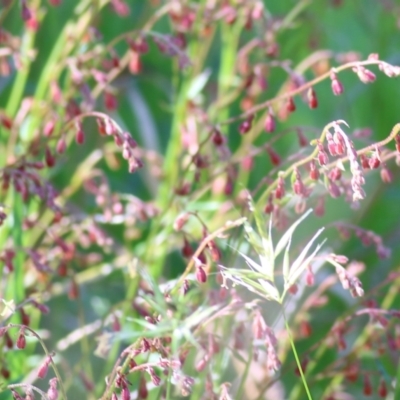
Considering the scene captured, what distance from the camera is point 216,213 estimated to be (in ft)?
6.20

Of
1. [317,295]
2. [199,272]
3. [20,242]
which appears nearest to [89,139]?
[20,242]

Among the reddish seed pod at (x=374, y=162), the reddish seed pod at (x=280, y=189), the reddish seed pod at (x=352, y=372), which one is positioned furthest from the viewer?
the reddish seed pod at (x=352, y=372)

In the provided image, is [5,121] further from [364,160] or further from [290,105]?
[364,160]

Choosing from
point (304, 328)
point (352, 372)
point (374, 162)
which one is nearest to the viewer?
point (374, 162)

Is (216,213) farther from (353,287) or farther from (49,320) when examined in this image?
(353,287)

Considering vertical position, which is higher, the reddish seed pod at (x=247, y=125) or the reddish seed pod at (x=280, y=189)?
the reddish seed pod at (x=247, y=125)

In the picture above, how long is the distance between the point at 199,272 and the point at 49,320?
108 centimetres

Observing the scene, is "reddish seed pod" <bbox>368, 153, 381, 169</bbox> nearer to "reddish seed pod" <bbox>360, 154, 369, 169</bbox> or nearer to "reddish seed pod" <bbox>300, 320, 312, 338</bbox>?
"reddish seed pod" <bbox>360, 154, 369, 169</bbox>

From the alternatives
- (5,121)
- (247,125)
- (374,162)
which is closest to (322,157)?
(374,162)

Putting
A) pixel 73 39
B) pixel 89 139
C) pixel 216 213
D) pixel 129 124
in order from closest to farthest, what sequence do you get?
pixel 73 39
pixel 216 213
pixel 89 139
pixel 129 124

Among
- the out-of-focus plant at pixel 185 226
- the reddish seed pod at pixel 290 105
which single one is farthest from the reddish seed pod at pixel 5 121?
the reddish seed pod at pixel 290 105

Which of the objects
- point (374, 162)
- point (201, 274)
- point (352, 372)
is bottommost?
point (352, 372)

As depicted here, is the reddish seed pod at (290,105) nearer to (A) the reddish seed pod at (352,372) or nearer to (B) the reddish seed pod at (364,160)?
(B) the reddish seed pod at (364,160)

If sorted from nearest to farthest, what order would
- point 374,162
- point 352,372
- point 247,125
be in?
point 374,162
point 247,125
point 352,372
